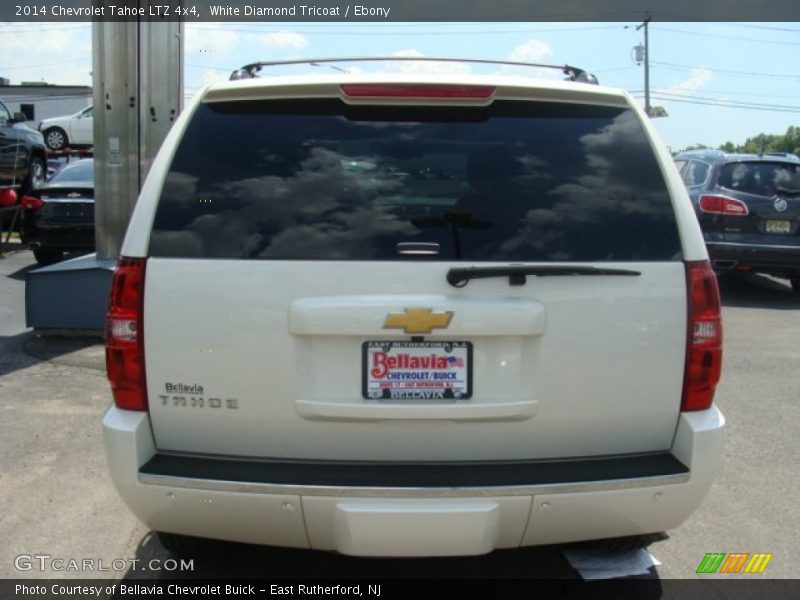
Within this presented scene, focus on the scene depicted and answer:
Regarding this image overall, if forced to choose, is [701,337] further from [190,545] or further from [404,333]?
[190,545]

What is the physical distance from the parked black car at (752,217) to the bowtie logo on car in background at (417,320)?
837 cm

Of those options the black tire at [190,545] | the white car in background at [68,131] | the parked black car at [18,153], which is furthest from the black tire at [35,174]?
the black tire at [190,545]

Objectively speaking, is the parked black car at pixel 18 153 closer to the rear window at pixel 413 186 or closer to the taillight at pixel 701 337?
the rear window at pixel 413 186

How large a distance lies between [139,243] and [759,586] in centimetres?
288

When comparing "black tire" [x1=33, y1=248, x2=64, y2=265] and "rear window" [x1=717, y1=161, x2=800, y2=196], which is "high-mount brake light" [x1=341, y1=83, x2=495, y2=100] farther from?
"black tire" [x1=33, y1=248, x2=64, y2=265]

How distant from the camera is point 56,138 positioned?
89.9 ft

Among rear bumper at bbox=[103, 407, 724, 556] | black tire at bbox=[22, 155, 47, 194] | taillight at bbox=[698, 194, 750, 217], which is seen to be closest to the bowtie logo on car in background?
rear bumper at bbox=[103, 407, 724, 556]

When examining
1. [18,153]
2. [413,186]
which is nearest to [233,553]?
[413,186]

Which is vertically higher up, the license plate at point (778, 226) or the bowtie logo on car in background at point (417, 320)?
the license plate at point (778, 226)

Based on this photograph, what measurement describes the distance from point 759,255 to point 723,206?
774 millimetres

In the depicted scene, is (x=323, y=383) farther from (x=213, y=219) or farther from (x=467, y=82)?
(x=467, y=82)

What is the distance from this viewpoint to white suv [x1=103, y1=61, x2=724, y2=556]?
2596 mm

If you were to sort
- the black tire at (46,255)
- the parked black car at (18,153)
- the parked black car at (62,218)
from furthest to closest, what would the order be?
1. the parked black car at (18,153)
2. the black tire at (46,255)
3. the parked black car at (62,218)

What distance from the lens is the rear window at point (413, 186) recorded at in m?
2.65
